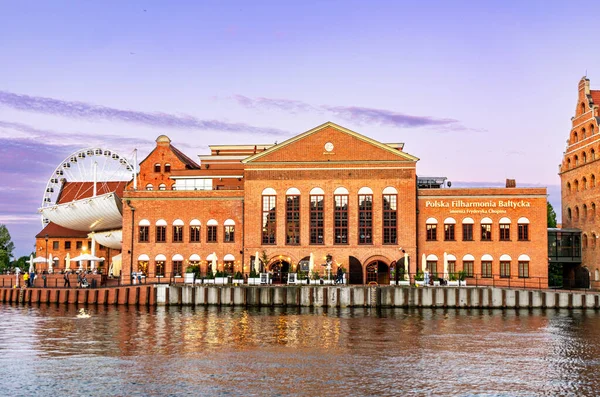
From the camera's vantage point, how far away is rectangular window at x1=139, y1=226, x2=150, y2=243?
67.7m

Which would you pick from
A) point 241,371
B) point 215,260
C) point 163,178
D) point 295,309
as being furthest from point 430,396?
point 163,178

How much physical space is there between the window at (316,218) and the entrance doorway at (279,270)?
326cm

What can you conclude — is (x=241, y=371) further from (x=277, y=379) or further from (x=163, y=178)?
(x=163, y=178)

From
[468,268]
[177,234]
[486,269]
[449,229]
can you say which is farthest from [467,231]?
[177,234]

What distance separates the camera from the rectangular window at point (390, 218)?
64625mm

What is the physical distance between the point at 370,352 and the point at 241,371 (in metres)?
7.22

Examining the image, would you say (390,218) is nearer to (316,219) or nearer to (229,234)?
(316,219)

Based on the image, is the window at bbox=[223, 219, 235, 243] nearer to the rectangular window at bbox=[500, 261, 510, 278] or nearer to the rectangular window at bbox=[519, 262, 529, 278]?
the rectangular window at bbox=[500, 261, 510, 278]

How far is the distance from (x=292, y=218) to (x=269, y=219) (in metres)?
2.10

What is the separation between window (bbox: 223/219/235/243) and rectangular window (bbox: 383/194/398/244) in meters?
14.0

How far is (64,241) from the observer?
92500 millimetres

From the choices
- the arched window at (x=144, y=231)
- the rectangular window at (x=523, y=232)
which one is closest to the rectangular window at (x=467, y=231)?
the rectangular window at (x=523, y=232)

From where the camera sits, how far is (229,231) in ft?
221

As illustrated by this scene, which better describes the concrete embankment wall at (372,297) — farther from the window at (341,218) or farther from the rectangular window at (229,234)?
the rectangular window at (229,234)
